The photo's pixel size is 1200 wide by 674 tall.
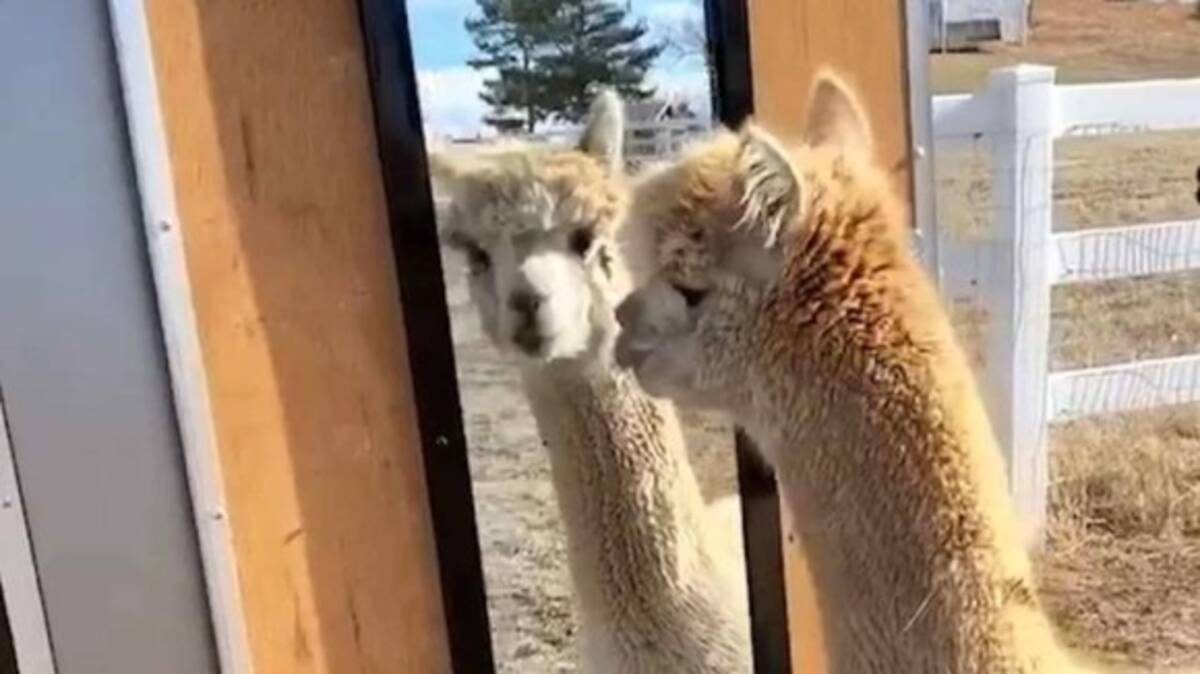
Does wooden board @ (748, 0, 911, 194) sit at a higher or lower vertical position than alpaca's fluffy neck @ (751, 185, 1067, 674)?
higher

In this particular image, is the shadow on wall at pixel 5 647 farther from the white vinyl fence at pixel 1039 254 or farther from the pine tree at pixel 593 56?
the white vinyl fence at pixel 1039 254

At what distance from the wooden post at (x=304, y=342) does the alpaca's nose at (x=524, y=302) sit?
0.29 feet

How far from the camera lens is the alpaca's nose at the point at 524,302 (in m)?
1.20

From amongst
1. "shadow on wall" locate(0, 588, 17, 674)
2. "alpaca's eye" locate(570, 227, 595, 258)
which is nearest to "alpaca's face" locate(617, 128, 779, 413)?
"alpaca's eye" locate(570, 227, 595, 258)

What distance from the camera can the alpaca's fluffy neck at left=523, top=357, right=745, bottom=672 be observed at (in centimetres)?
135

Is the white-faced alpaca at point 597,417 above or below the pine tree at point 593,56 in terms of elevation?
below

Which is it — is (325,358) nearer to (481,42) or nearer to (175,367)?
(175,367)

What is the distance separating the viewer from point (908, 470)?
101 cm

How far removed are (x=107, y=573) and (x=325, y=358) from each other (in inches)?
10.0

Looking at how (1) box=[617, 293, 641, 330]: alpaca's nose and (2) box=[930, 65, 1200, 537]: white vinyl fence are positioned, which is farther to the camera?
(2) box=[930, 65, 1200, 537]: white vinyl fence

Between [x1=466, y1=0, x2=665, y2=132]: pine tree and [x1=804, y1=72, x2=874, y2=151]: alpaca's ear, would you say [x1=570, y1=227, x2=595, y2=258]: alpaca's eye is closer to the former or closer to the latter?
[x1=466, y1=0, x2=665, y2=132]: pine tree

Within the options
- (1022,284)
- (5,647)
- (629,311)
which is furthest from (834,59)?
(1022,284)

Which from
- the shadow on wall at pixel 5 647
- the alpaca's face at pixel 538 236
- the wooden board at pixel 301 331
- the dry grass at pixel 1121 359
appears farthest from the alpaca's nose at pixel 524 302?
the dry grass at pixel 1121 359

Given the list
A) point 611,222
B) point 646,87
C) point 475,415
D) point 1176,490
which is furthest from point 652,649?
point 1176,490
